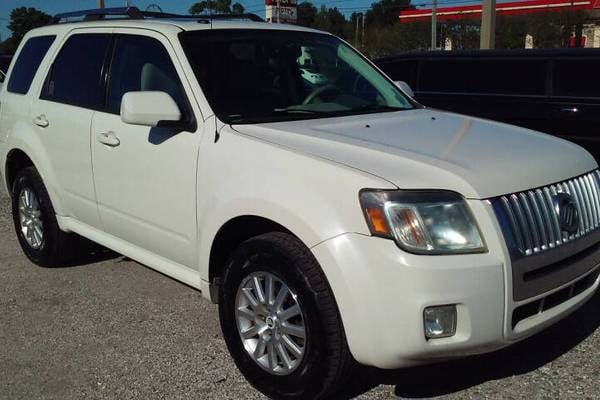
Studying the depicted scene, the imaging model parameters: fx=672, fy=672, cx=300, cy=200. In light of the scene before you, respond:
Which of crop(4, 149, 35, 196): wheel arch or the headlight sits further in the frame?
crop(4, 149, 35, 196): wheel arch

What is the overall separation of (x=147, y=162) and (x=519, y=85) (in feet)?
14.8

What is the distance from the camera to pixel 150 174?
3.86 meters

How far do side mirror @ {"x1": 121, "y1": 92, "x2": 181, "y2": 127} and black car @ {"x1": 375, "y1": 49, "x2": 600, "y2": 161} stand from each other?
14.2 ft

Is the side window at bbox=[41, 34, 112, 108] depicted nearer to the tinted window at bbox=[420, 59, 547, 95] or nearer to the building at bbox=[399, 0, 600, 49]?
the tinted window at bbox=[420, 59, 547, 95]

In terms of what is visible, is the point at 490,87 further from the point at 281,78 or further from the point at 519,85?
the point at 281,78

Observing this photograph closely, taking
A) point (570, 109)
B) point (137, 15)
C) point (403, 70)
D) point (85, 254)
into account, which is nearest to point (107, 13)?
point (137, 15)

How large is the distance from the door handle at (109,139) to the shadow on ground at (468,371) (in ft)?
6.61

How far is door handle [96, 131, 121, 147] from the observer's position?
4141 mm

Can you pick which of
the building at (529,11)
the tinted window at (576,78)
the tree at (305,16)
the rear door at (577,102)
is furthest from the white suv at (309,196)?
the building at (529,11)

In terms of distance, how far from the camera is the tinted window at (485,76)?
6.85 meters

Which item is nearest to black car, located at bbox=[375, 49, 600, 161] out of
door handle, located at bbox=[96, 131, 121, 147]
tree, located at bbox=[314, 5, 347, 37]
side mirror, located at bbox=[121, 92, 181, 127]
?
door handle, located at bbox=[96, 131, 121, 147]

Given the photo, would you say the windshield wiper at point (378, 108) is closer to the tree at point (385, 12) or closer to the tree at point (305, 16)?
A: the tree at point (305, 16)

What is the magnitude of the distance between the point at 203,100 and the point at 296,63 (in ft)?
2.88

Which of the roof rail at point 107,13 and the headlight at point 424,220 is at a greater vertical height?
the roof rail at point 107,13
